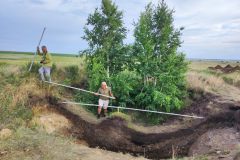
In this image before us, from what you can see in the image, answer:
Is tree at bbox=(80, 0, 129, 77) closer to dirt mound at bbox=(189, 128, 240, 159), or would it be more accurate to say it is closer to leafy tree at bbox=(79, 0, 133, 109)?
leafy tree at bbox=(79, 0, 133, 109)

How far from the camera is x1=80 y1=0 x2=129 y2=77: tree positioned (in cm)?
A: 1259

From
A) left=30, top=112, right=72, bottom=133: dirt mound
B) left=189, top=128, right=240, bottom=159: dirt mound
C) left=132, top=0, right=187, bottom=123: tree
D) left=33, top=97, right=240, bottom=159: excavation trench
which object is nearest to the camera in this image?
left=189, top=128, right=240, bottom=159: dirt mound

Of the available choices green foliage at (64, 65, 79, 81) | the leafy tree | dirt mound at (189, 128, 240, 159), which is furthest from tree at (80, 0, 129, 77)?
dirt mound at (189, 128, 240, 159)

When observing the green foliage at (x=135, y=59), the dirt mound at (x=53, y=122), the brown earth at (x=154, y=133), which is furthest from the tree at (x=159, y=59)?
the dirt mound at (x=53, y=122)

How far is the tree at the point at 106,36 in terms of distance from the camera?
1259 cm

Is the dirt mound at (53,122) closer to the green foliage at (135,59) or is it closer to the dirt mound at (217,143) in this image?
the green foliage at (135,59)

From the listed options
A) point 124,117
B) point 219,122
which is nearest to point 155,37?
point 124,117

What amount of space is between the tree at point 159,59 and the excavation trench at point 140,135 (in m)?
2.20

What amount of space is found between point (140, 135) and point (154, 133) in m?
1.00

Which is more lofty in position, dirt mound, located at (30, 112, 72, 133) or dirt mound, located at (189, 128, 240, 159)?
dirt mound, located at (30, 112, 72, 133)

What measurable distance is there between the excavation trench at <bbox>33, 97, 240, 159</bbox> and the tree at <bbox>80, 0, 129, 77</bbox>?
13.3 feet

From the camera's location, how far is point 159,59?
42.5 feet

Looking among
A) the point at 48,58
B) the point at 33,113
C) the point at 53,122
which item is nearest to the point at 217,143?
the point at 53,122

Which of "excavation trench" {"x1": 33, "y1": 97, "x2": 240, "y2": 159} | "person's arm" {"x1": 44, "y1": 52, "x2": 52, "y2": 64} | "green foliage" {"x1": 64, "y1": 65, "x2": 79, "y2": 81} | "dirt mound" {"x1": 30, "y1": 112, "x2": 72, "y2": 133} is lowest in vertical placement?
"excavation trench" {"x1": 33, "y1": 97, "x2": 240, "y2": 159}
